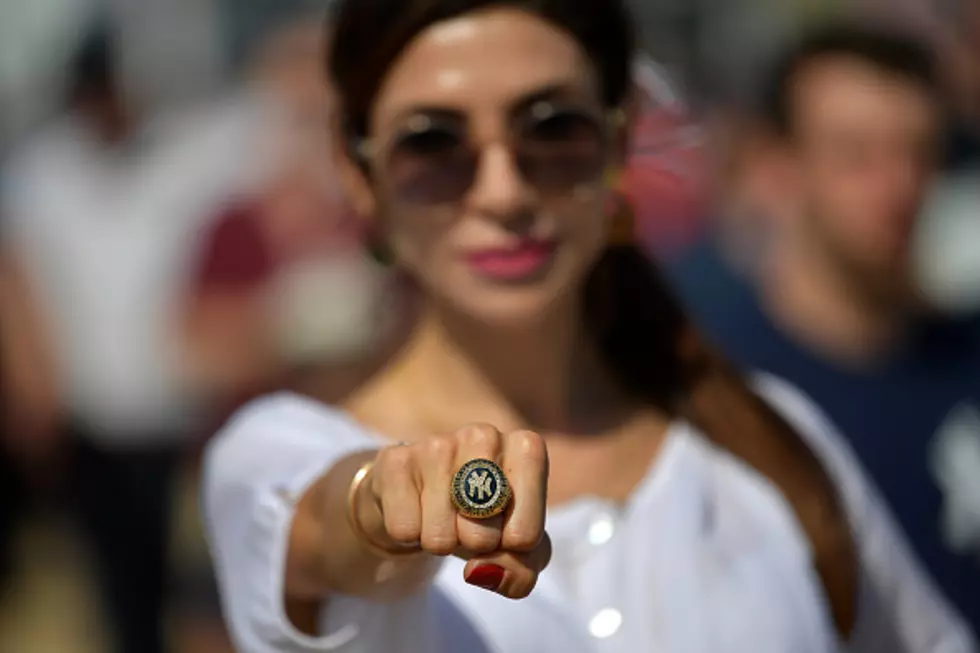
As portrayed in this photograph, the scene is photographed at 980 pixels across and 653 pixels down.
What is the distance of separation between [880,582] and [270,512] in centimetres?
72

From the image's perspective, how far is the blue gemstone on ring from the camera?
37.6 inches

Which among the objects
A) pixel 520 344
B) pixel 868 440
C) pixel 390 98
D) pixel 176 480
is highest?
pixel 390 98

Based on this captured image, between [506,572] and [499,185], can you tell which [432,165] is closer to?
[499,185]

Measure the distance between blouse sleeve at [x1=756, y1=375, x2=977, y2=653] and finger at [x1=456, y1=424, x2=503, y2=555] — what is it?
2.41 ft

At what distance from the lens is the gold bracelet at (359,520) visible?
1099mm

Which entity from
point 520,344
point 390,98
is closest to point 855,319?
point 520,344

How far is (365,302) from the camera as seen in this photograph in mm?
3479

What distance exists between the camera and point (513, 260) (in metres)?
1.42

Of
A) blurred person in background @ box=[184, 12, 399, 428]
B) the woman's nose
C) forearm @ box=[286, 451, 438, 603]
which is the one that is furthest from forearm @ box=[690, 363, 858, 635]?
blurred person in background @ box=[184, 12, 399, 428]

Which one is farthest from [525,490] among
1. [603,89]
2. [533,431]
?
[603,89]

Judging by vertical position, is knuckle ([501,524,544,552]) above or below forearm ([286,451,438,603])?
above

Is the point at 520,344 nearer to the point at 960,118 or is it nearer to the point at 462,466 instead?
the point at 462,466

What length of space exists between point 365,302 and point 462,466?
2517 mm

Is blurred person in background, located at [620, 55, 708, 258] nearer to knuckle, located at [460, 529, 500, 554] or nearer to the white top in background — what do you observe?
knuckle, located at [460, 529, 500, 554]
